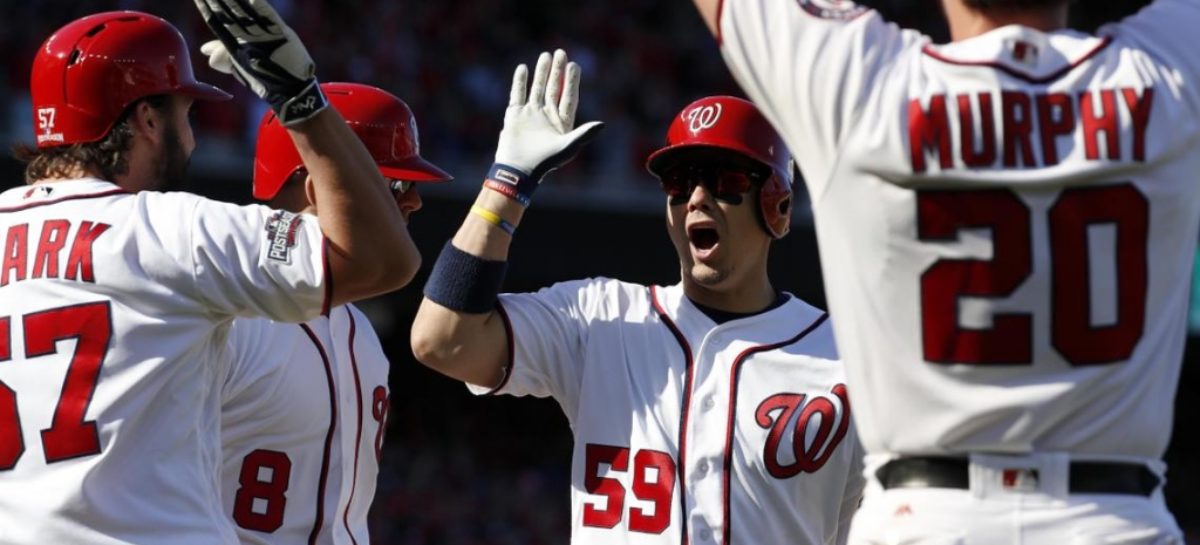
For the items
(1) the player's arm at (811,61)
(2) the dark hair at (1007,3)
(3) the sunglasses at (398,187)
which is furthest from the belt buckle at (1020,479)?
(3) the sunglasses at (398,187)

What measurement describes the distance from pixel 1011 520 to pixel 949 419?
7.7 inches

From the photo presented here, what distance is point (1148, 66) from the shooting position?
3.08 metres

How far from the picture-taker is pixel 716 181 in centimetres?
451

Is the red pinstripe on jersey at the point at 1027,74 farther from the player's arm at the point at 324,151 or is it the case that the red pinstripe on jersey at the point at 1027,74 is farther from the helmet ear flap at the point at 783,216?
the helmet ear flap at the point at 783,216

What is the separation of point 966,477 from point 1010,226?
0.44 metres

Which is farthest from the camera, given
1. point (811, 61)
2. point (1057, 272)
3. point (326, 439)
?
point (326, 439)

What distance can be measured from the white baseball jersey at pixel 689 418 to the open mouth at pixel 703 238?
168 mm

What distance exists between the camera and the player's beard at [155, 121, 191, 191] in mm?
3898

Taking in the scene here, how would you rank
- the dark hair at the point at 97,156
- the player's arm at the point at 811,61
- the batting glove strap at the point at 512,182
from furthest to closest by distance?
the batting glove strap at the point at 512,182 < the dark hair at the point at 97,156 < the player's arm at the point at 811,61

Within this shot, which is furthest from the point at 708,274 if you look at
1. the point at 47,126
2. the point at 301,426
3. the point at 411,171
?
the point at 47,126

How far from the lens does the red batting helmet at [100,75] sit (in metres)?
3.82

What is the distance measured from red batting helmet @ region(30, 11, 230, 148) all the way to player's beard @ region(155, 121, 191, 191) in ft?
0.31

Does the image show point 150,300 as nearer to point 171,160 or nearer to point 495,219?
point 171,160

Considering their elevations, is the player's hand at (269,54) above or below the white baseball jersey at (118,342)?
above
